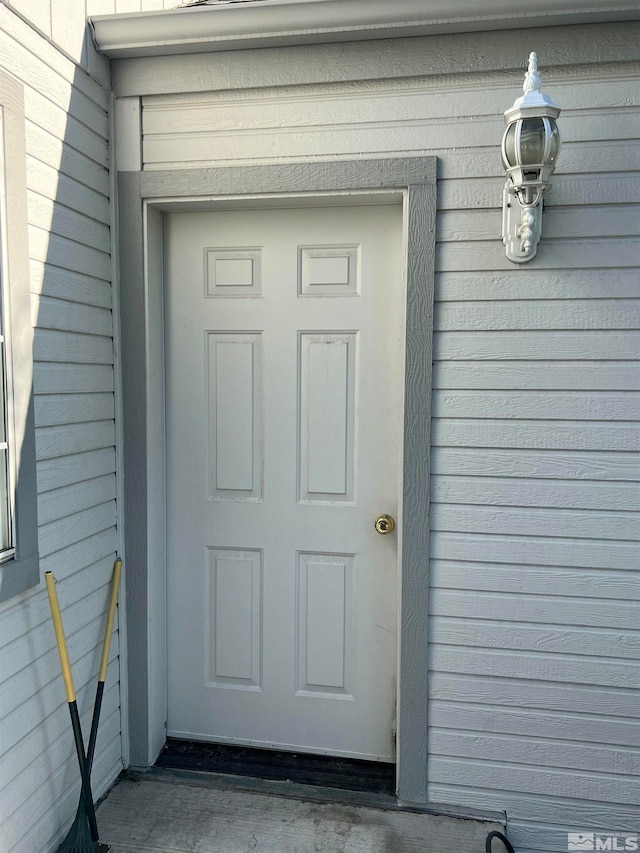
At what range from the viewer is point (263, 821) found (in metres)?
2.09

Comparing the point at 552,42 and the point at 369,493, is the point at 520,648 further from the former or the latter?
the point at 552,42

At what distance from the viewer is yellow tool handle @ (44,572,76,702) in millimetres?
1831

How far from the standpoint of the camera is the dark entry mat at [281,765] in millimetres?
2279

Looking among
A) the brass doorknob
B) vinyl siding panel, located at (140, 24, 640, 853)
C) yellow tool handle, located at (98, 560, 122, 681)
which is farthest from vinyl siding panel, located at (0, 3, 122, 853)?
the brass doorknob

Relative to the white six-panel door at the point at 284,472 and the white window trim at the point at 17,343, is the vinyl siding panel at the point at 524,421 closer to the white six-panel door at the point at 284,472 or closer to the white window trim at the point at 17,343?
the white six-panel door at the point at 284,472

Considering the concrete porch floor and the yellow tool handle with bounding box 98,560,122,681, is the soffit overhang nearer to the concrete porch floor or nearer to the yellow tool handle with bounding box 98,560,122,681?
the yellow tool handle with bounding box 98,560,122,681

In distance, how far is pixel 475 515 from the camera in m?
2.11

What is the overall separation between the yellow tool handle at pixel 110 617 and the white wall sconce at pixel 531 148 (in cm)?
178

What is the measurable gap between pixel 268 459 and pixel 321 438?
22cm

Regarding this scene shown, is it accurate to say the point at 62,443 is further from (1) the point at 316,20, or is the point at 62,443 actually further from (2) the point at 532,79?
(2) the point at 532,79

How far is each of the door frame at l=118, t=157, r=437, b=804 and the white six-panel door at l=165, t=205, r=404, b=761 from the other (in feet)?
0.33

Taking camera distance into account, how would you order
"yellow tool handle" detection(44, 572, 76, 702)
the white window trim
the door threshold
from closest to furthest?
the white window trim → "yellow tool handle" detection(44, 572, 76, 702) → the door threshold

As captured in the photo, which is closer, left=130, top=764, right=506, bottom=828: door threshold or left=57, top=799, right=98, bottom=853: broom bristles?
left=57, top=799, right=98, bottom=853: broom bristles

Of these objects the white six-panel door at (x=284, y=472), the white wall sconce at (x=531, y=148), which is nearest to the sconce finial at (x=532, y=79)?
the white wall sconce at (x=531, y=148)
